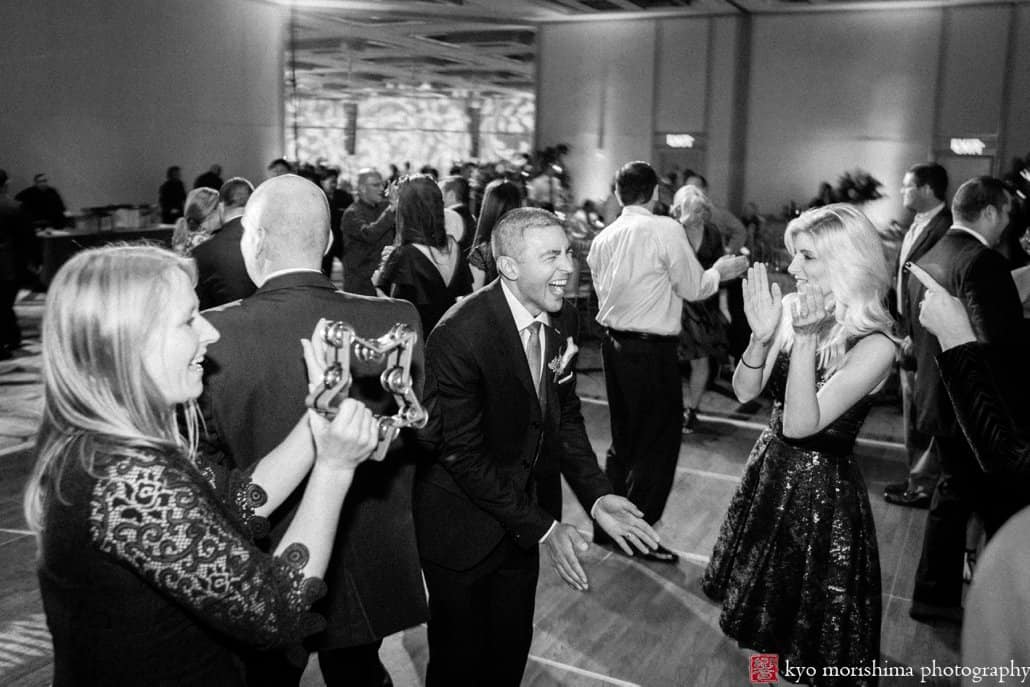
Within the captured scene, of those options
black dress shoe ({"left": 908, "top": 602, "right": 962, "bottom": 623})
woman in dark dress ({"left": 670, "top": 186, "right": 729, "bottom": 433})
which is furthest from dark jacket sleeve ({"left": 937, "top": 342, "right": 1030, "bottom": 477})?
woman in dark dress ({"left": 670, "top": 186, "right": 729, "bottom": 433})

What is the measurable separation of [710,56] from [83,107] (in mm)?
9187

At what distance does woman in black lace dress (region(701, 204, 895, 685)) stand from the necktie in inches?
25.4

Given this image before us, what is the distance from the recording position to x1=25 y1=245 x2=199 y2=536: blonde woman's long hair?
1278mm

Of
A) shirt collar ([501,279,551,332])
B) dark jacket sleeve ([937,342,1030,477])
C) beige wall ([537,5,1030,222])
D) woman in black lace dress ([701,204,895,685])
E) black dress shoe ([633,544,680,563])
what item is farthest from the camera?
beige wall ([537,5,1030,222])

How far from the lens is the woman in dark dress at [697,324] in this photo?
20.2 feet

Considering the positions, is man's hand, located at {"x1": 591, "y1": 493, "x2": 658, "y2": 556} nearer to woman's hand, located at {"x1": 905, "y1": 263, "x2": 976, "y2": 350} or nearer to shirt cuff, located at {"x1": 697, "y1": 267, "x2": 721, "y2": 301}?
woman's hand, located at {"x1": 905, "y1": 263, "x2": 976, "y2": 350}

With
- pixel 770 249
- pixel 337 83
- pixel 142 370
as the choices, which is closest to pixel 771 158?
pixel 770 249

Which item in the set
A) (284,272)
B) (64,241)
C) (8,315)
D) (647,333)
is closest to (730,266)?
(647,333)

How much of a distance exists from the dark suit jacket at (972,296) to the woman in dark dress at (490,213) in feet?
6.36

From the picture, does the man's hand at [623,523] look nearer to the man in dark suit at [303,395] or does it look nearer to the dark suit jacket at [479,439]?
the dark suit jacket at [479,439]

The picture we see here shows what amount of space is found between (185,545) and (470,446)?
3.43ft

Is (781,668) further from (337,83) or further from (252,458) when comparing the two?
(337,83)

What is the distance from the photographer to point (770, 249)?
1002cm

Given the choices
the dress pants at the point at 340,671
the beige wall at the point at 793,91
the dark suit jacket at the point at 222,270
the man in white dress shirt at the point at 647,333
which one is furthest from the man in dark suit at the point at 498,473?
the beige wall at the point at 793,91
